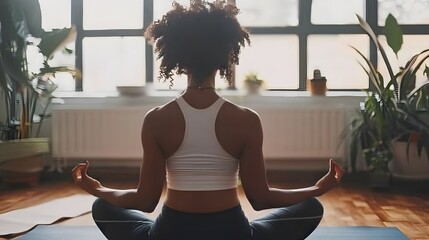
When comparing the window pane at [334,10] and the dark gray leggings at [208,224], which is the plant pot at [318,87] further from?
the dark gray leggings at [208,224]

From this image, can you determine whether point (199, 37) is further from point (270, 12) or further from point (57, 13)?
point (57, 13)

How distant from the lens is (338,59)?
13.1 feet

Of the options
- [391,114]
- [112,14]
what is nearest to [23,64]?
[112,14]

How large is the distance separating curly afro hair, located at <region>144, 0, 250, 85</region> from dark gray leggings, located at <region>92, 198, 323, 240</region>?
0.34 m

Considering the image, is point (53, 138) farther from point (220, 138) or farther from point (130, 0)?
point (220, 138)

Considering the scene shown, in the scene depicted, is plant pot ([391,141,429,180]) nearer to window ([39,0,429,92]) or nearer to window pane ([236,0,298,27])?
window ([39,0,429,92])

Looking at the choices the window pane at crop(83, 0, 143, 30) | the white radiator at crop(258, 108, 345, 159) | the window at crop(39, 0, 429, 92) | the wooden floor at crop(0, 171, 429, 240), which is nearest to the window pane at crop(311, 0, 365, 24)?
the window at crop(39, 0, 429, 92)

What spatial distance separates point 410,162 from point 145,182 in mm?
2489

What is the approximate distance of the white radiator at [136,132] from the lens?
3.73m

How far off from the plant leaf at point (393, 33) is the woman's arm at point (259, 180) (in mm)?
2263

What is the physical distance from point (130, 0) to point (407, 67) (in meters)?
2.14

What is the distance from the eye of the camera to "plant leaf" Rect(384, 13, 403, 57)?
11.1 feet

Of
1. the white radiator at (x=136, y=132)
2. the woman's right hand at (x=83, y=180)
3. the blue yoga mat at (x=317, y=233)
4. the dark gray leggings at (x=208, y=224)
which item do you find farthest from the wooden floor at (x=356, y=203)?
the woman's right hand at (x=83, y=180)

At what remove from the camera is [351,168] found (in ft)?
11.9
